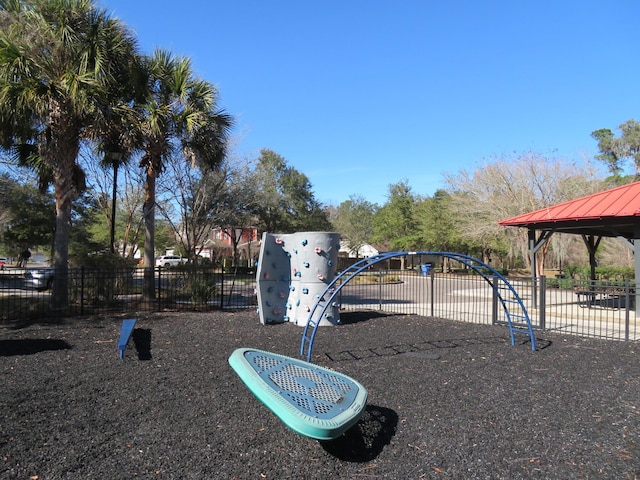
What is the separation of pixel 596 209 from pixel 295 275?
931cm

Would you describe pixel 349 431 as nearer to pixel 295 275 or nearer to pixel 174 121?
pixel 295 275

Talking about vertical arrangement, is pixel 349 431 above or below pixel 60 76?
below

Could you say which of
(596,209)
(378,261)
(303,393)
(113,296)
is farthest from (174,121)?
(596,209)

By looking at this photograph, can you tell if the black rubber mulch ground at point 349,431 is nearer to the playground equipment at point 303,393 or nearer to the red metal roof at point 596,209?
the playground equipment at point 303,393

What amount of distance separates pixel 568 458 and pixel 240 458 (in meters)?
2.54

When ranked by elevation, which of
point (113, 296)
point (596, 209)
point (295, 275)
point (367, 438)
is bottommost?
point (367, 438)

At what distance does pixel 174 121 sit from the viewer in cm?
1312

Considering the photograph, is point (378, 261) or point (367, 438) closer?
point (367, 438)

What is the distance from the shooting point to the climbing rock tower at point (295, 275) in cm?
1027

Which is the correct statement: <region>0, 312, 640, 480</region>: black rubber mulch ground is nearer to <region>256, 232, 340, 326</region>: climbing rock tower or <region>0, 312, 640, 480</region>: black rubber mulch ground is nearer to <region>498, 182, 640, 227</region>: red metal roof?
<region>256, 232, 340, 326</region>: climbing rock tower

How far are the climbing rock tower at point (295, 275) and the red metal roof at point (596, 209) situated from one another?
7.68 metres

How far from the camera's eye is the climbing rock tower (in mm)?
10273

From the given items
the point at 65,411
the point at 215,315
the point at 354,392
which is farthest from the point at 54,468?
the point at 215,315

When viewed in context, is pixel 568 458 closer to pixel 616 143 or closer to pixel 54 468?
pixel 54 468
